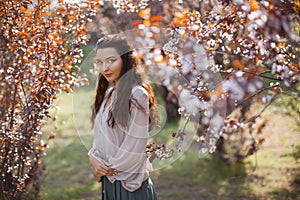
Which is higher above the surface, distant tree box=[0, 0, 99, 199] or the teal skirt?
distant tree box=[0, 0, 99, 199]

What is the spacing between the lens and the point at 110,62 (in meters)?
2.80

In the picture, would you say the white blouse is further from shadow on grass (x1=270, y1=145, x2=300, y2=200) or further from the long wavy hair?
shadow on grass (x1=270, y1=145, x2=300, y2=200)

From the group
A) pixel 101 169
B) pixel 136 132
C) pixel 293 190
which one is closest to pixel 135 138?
pixel 136 132

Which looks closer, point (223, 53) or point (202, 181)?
point (223, 53)

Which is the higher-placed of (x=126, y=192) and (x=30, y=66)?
(x=30, y=66)

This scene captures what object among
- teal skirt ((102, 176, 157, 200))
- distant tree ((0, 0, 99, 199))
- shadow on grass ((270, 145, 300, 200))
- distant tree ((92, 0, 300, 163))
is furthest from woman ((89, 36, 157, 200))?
shadow on grass ((270, 145, 300, 200))

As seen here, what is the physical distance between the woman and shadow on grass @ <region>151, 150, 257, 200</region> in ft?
7.37

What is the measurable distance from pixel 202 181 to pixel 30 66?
8.52ft

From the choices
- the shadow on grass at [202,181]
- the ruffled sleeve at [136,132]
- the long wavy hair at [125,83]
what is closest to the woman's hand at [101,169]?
the ruffled sleeve at [136,132]

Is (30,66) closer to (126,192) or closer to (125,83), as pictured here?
(125,83)

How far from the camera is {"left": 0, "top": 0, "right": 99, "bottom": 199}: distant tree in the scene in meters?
3.69

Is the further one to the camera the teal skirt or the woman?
the teal skirt

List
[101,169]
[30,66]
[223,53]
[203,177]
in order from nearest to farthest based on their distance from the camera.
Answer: [101,169], [223,53], [30,66], [203,177]

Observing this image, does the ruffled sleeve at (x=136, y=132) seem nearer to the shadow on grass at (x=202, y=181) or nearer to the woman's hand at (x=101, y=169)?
the woman's hand at (x=101, y=169)
